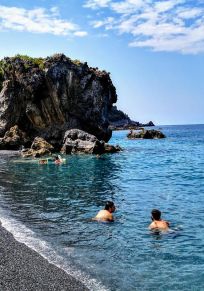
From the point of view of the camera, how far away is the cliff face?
75.8 m

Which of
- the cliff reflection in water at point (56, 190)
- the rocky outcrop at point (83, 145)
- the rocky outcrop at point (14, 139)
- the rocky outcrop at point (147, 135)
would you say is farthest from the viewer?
the rocky outcrop at point (147, 135)

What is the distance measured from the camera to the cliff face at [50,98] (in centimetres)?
7575

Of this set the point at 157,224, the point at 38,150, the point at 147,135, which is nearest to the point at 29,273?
the point at 157,224

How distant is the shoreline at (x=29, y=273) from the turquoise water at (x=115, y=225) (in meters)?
0.52

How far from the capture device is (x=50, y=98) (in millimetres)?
76250

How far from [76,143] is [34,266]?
52.9m

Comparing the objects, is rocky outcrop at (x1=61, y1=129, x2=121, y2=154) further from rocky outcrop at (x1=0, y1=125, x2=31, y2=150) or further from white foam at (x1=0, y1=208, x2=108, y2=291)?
white foam at (x1=0, y1=208, x2=108, y2=291)

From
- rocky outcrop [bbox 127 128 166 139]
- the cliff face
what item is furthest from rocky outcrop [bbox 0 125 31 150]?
rocky outcrop [bbox 127 128 166 139]

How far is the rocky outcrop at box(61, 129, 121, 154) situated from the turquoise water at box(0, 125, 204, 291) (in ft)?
79.0

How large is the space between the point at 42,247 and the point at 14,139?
193 feet

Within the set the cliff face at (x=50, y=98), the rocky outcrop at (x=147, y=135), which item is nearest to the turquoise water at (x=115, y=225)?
the cliff face at (x=50, y=98)

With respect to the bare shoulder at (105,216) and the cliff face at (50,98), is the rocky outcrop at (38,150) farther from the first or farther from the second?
the bare shoulder at (105,216)

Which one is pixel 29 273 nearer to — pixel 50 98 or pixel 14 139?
pixel 14 139

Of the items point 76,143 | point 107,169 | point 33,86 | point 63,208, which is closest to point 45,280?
point 63,208
